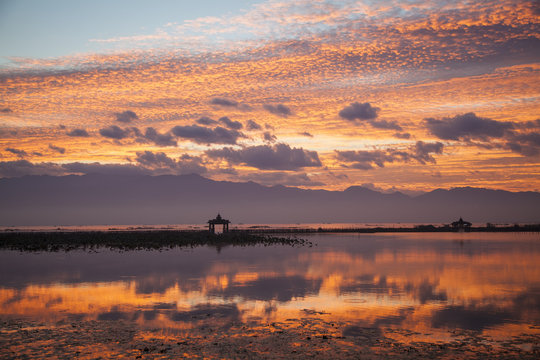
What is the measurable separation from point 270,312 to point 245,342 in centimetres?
481

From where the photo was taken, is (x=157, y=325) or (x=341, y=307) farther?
(x=341, y=307)

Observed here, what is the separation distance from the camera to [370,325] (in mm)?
17125

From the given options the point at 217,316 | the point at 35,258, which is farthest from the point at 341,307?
the point at 35,258

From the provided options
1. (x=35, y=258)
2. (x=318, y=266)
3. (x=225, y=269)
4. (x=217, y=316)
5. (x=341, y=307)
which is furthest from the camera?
(x=35, y=258)

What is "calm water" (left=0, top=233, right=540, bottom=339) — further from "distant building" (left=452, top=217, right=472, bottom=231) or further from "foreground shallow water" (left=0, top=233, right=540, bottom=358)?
"distant building" (left=452, top=217, right=472, bottom=231)

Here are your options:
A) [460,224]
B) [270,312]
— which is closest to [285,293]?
[270,312]

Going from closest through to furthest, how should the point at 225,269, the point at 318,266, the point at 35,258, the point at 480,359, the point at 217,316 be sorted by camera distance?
the point at 480,359 → the point at 217,316 → the point at 225,269 → the point at 318,266 → the point at 35,258

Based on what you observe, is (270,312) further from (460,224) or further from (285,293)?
(460,224)

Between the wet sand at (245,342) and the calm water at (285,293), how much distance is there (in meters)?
0.87

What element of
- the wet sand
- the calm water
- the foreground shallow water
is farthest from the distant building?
the wet sand

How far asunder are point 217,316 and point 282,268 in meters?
19.1

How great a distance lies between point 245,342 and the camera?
14.9m

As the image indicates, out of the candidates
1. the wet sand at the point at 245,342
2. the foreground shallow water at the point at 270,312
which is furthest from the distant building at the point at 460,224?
the wet sand at the point at 245,342

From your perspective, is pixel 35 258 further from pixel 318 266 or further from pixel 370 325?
pixel 370 325
